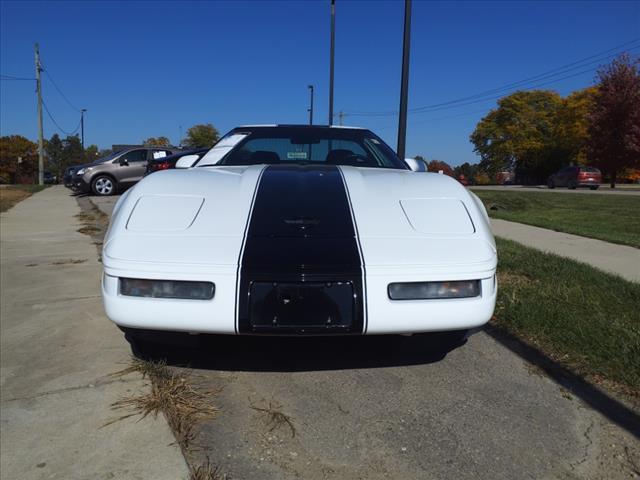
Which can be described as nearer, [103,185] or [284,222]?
[284,222]

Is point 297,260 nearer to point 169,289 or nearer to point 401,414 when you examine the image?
point 169,289

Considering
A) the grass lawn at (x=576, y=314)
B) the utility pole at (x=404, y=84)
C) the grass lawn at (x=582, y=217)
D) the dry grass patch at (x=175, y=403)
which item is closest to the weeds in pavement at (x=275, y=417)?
the dry grass patch at (x=175, y=403)

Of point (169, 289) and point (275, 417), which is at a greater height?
point (169, 289)

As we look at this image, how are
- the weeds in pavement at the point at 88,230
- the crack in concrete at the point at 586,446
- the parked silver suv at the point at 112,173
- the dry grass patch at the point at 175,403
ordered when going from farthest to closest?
the parked silver suv at the point at 112,173 → the weeds in pavement at the point at 88,230 → the dry grass patch at the point at 175,403 → the crack in concrete at the point at 586,446

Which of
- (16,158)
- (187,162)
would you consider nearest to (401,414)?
(187,162)

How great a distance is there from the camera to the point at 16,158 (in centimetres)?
6612

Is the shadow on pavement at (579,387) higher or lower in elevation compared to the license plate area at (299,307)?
lower

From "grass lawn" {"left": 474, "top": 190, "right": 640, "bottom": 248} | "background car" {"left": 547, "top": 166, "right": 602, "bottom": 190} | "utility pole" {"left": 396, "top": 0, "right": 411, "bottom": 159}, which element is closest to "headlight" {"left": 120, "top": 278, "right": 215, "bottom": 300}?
"grass lawn" {"left": 474, "top": 190, "right": 640, "bottom": 248}

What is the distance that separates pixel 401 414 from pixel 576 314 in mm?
1958

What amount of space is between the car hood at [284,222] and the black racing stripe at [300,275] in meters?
0.03

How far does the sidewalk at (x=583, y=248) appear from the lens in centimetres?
537

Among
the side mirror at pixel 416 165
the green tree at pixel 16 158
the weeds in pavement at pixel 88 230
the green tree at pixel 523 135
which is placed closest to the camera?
the side mirror at pixel 416 165

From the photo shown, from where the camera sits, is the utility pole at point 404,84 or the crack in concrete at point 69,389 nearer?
the crack in concrete at point 69,389

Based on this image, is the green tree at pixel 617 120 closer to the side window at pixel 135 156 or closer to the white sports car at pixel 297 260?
the side window at pixel 135 156
